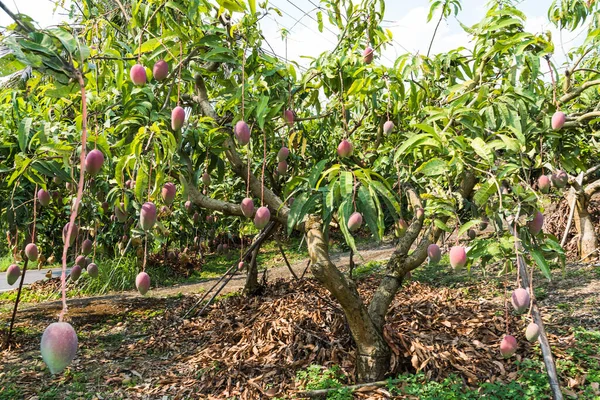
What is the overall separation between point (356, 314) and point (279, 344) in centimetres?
83

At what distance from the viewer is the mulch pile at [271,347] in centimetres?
235

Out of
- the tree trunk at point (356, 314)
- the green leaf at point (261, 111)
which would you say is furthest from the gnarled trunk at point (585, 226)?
the green leaf at point (261, 111)

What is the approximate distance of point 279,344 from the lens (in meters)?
2.76

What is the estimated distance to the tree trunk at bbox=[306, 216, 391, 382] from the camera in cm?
206

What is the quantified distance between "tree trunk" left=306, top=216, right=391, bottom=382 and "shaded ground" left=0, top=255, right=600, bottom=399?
137 millimetres

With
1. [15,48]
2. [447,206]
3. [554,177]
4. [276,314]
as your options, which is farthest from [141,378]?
[554,177]

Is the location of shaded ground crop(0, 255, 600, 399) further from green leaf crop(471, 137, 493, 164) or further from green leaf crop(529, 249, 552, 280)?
green leaf crop(471, 137, 493, 164)

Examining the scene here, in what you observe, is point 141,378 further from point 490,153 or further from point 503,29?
point 503,29

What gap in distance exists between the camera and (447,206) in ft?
5.17

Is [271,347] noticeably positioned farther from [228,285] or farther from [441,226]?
[228,285]

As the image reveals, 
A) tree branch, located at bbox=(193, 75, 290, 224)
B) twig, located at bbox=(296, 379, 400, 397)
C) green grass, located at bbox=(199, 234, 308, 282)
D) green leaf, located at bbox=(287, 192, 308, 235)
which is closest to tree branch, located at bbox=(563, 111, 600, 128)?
green leaf, located at bbox=(287, 192, 308, 235)

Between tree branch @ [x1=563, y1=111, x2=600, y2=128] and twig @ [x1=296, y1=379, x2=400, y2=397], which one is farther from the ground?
tree branch @ [x1=563, y1=111, x2=600, y2=128]

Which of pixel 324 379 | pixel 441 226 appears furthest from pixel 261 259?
pixel 441 226

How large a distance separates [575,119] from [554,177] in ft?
0.90
